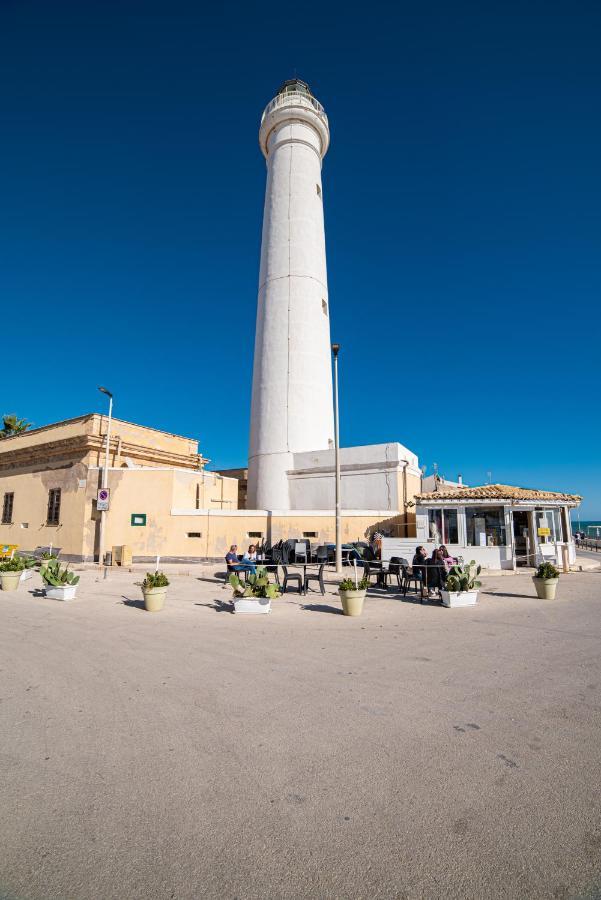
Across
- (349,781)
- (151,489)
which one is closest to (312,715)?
(349,781)

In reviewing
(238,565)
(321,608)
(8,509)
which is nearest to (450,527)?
(321,608)

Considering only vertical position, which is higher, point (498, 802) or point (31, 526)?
point (31, 526)

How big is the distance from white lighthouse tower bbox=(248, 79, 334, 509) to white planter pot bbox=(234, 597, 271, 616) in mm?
13294

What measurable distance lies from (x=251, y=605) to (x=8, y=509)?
835 inches

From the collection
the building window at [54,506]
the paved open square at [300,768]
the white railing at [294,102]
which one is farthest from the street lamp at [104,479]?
the white railing at [294,102]

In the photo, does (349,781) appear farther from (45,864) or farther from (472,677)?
(472,677)

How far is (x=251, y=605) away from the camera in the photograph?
1059 centimetres

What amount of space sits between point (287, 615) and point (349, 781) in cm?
692

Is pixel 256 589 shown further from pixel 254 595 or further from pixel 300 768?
pixel 300 768

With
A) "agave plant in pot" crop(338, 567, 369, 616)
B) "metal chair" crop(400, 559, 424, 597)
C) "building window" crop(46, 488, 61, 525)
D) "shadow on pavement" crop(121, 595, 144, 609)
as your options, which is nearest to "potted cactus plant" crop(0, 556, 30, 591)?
"shadow on pavement" crop(121, 595, 144, 609)

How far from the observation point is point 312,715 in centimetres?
504

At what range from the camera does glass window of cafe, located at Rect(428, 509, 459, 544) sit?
1825 cm

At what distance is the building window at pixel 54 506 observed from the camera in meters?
22.5

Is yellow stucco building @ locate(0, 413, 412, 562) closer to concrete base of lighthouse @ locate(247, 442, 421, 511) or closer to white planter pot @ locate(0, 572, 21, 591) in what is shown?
concrete base of lighthouse @ locate(247, 442, 421, 511)
